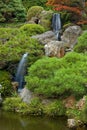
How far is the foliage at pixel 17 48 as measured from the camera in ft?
76.1

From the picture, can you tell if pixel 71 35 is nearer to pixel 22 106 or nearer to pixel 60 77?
pixel 60 77

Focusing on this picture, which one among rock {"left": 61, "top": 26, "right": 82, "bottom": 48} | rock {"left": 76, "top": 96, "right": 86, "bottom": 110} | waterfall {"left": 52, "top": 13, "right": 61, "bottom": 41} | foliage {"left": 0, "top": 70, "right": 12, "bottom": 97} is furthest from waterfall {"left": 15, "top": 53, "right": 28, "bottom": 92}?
waterfall {"left": 52, "top": 13, "right": 61, "bottom": 41}

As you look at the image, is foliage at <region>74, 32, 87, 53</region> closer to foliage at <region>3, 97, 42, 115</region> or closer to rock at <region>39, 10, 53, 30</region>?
foliage at <region>3, 97, 42, 115</region>

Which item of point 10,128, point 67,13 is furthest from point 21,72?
point 67,13

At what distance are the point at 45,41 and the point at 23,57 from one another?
226 centimetres

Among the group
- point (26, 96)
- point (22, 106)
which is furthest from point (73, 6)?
point (22, 106)

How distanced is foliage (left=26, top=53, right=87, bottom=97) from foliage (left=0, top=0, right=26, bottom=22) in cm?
1652

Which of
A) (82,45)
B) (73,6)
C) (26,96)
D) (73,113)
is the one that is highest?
(73,6)

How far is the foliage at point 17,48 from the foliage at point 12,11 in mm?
10352

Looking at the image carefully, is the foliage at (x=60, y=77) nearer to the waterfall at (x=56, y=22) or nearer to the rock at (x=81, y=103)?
the rock at (x=81, y=103)

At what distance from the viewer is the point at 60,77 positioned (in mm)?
17828

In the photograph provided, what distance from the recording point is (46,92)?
18.2 meters

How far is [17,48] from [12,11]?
12483 millimetres

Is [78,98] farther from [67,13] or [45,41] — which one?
[67,13]
